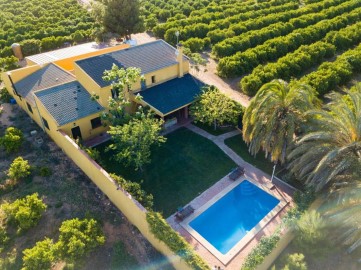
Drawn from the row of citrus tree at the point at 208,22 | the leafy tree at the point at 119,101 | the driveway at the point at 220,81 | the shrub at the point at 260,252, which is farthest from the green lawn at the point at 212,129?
the row of citrus tree at the point at 208,22

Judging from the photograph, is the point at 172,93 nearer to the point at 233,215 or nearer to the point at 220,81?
the point at 220,81

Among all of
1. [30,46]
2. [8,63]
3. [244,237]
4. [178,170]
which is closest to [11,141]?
[178,170]

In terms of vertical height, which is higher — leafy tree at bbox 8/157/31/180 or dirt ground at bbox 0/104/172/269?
leafy tree at bbox 8/157/31/180

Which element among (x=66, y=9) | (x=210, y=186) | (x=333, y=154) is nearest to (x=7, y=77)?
(x=210, y=186)

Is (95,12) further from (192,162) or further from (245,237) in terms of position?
(245,237)

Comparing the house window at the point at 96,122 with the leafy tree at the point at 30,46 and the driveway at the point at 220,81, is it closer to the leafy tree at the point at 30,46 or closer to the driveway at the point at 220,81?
the driveway at the point at 220,81

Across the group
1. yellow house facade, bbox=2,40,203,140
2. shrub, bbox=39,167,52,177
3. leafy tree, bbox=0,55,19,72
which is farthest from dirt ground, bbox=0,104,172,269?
leafy tree, bbox=0,55,19,72

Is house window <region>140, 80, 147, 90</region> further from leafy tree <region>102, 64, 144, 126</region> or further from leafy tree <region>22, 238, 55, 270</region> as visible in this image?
leafy tree <region>22, 238, 55, 270</region>
